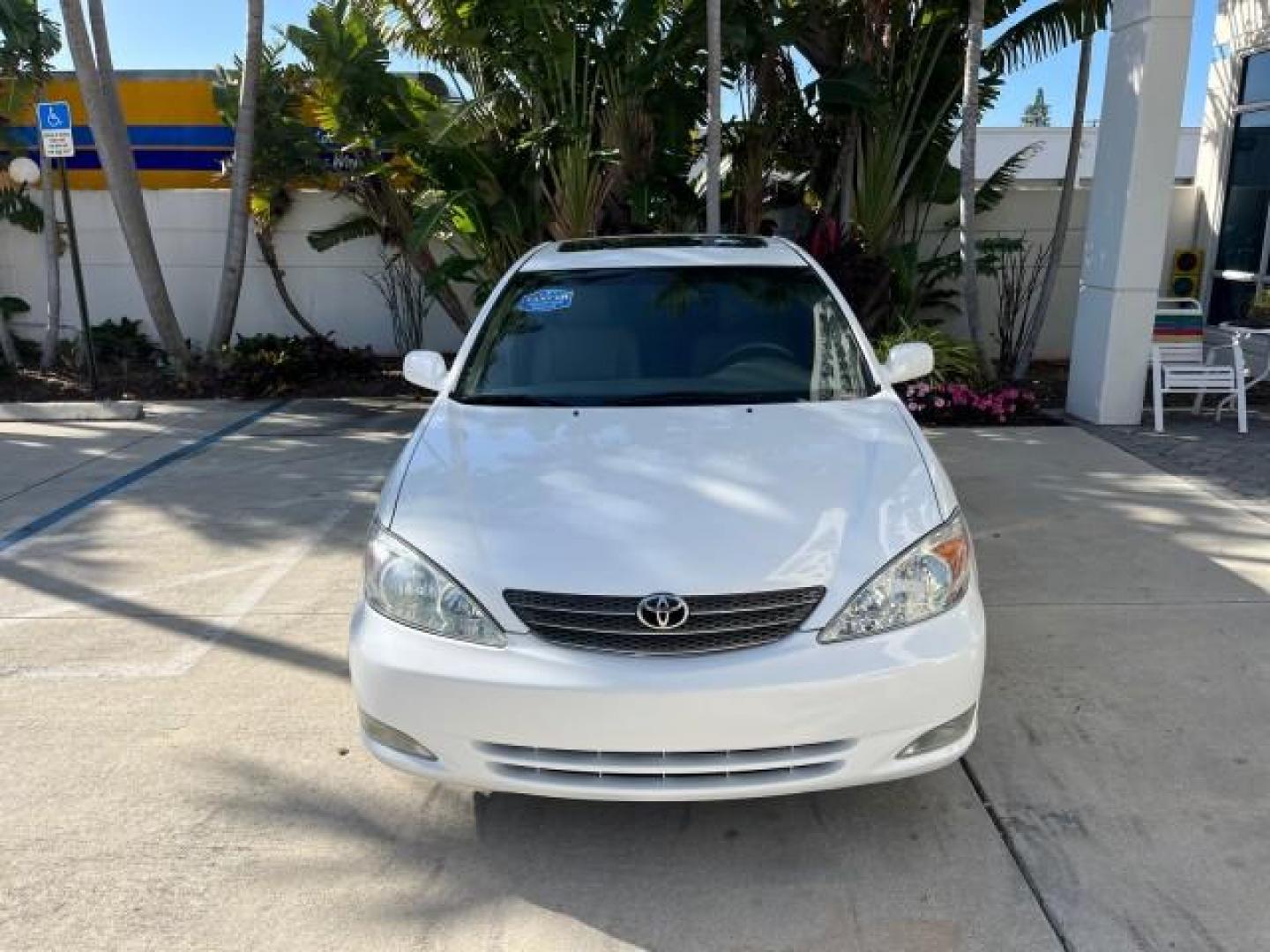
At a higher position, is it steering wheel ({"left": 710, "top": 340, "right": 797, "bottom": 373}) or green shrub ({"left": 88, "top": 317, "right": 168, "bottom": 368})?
steering wheel ({"left": 710, "top": 340, "right": 797, "bottom": 373})

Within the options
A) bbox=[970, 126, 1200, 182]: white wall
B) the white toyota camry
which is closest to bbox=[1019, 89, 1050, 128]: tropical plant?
bbox=[970, 126, 1200, 182]: white wall

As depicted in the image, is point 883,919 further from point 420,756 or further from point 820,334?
point 820,334

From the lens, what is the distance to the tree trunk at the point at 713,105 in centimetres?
799

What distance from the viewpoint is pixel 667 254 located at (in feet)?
15.3

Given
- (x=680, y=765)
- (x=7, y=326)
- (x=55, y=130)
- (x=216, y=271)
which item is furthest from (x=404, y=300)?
(x=680, y=765)

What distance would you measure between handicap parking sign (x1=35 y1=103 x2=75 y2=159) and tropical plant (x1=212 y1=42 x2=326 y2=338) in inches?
64.5

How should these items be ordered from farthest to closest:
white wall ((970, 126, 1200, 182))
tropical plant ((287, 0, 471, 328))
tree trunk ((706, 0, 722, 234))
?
white wall ((970, 126, 1200, 182)) → tropical plant ((287, 0, 471, 328)) → tree trunk ((706, 0, 722, 234))

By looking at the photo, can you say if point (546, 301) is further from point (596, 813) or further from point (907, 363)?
point (596, 813)

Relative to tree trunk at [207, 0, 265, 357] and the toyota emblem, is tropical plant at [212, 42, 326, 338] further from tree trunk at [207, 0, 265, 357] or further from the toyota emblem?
the toyota emblem

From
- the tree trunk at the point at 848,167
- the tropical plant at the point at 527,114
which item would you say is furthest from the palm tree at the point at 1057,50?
the tropical plant at the point at 527,114

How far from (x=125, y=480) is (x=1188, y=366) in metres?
8.06

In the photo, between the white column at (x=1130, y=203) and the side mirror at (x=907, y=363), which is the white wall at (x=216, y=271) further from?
the side mirror at (x=907, y=363)

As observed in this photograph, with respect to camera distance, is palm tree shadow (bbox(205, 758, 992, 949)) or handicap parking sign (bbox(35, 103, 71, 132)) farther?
handicap parking sign (bbox(35, 103, 71, 132))

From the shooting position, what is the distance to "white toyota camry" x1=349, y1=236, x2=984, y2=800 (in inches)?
103
